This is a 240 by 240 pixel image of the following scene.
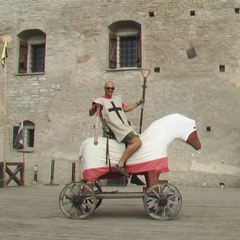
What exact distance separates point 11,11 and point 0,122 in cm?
427

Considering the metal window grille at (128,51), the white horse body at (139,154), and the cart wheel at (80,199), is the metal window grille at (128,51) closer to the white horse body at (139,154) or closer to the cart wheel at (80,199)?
the white horse body at (139,154)

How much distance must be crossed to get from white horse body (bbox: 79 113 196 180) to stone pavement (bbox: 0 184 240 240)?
2.41ft

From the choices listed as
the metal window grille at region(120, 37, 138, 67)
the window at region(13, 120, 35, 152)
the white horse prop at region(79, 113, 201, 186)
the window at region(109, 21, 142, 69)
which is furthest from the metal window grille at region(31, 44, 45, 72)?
the white horse prop at region(79, 113, 201, 186)

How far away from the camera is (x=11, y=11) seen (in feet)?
50.8

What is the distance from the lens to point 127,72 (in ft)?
46.3

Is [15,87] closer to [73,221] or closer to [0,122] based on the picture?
[0,122]

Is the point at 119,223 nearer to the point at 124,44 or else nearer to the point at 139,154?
the point at 139,154

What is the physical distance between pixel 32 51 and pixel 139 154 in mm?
10892

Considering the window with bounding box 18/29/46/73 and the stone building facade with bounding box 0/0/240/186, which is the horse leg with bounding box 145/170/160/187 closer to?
the stone building facade with bounding box 0/0/240/186

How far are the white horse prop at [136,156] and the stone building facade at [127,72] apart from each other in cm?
711

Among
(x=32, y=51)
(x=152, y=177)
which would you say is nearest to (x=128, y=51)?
(x=32, y=51)

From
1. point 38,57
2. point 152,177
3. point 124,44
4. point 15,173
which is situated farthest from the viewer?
point 38,57

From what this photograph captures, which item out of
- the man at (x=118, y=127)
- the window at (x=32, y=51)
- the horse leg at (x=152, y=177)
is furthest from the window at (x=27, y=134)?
the horse leg at (x=152, y=177)

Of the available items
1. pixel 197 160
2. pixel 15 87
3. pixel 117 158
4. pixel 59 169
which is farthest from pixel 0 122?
pixel 117 158
